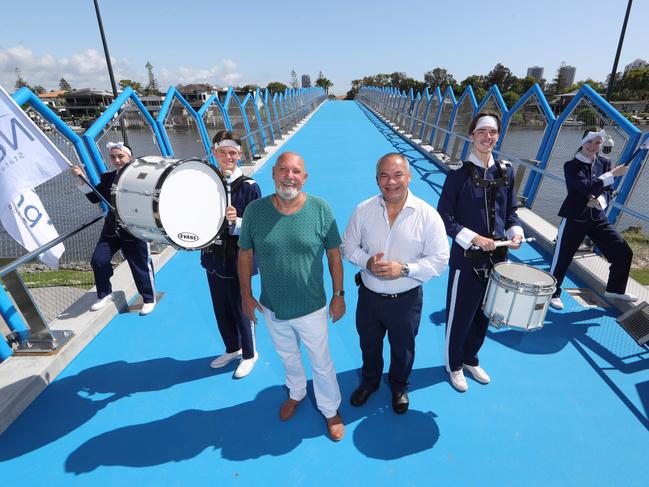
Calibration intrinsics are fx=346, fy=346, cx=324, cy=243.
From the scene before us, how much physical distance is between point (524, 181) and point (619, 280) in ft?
11.3

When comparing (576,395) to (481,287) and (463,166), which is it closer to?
(481,287)

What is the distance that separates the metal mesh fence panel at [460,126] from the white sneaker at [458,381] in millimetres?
8380

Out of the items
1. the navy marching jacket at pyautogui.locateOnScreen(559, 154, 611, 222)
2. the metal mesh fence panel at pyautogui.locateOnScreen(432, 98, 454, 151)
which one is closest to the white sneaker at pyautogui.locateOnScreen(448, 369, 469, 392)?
the navy marching jacket at pyautogui.locateOnScreen(559, 154, 611, 222)

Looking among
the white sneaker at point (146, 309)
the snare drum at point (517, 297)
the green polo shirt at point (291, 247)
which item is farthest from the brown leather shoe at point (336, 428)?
the white sneaker at point (146, 309)

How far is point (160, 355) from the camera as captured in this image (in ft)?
10.7

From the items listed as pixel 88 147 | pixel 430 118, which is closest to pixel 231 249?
pixel 88 147

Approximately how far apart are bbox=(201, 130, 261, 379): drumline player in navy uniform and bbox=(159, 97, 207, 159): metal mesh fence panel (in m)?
4.72

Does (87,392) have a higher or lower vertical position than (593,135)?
lower

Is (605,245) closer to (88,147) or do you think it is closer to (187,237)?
(187,237)

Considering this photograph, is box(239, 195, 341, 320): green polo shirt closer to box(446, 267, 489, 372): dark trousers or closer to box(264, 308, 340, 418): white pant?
box(264, 308, 340, 418): white pant

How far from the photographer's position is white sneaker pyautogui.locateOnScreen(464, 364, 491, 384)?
2879 millimetres

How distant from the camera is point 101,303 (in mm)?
3734

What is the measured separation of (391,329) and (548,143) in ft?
18.7

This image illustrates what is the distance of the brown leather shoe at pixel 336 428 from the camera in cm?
243
